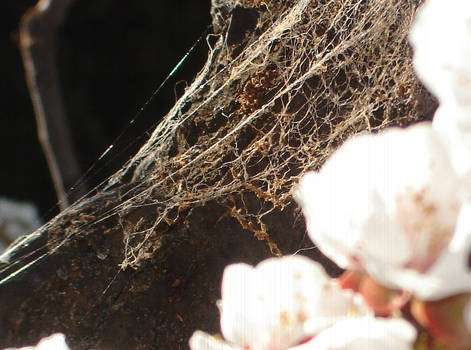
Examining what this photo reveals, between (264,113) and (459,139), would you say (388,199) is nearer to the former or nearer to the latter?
(459,139)

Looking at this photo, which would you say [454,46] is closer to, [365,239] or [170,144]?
[365,239]

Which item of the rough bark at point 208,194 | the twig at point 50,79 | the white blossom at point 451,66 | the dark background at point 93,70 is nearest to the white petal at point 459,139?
the white blossom at point 451,66

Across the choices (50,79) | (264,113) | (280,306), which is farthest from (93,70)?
(280,306)

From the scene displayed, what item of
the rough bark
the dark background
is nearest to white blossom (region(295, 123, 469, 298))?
the rough bark

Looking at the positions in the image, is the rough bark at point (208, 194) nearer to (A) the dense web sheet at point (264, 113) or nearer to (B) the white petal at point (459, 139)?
(A) the dense web sheet at point (264, 113)

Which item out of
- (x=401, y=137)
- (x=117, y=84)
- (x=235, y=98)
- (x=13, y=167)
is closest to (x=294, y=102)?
(x=235, y=98)

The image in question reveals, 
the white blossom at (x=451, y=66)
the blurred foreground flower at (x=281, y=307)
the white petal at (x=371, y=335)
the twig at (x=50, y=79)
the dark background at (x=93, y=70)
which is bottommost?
the white petal at (x=371, y=335)

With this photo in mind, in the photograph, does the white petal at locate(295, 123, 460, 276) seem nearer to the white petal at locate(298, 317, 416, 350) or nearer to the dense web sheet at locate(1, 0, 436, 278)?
the white petal at locate(298, 317, 416, 350)
